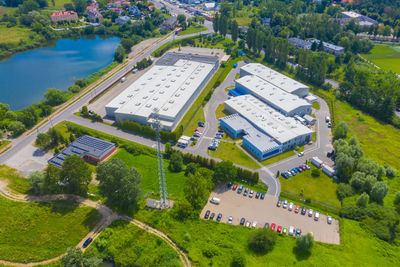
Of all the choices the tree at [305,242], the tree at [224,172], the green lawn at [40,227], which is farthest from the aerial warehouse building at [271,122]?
the green lawn at [40,227]

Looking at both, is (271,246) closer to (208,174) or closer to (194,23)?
(208,174)

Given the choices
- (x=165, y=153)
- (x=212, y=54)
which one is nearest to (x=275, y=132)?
(x=165, y=153)

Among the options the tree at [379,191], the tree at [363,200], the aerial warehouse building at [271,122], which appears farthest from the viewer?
the aerial warehouse building at [271,122]

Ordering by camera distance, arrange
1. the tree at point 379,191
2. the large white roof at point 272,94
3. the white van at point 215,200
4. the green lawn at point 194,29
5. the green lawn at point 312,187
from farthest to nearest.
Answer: the green lawn at point 194,29 < the large white roof at point 272,94 < the green lawn at point 312,187 < the white van at point 215,200 < the tree at point 379,191

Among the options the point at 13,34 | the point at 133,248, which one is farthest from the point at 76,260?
the point at 13,34

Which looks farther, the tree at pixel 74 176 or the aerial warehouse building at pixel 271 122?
the aerial warehouse building at pixel 271 122

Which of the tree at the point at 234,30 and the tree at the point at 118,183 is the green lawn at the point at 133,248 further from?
the tree at the point at 234,30

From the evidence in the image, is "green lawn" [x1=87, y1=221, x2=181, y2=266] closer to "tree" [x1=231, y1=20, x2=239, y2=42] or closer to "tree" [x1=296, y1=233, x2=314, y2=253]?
"tree" [x1=296, y1=233, x2=314, y2=253]

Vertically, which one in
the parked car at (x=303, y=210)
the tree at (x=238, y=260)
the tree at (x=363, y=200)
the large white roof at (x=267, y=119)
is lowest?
the parked car at (x=303, y=210)
